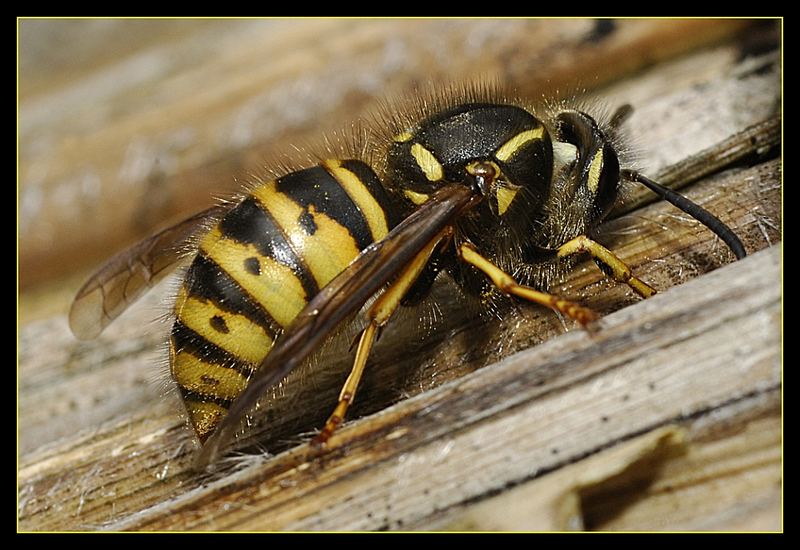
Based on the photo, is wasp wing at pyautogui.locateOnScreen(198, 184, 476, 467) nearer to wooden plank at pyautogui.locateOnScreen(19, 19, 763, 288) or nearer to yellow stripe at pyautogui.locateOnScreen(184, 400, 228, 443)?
yellow stripe at pyautogui.locateOnScreen(184, 400, 228, 443)

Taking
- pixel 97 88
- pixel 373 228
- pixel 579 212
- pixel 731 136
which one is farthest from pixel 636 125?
pixel 97 88

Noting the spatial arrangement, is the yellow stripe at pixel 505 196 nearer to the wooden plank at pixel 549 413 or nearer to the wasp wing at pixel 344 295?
the wasp wing at pixel 344 295

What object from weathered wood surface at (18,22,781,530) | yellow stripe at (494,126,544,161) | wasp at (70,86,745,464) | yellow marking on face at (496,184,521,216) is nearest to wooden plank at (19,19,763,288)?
weathered wood surface at (18,22,781,530)

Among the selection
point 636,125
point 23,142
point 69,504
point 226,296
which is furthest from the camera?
point 23,142

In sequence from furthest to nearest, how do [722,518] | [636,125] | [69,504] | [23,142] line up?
[23,142] → [636,125] → [69,504] → [722,518]

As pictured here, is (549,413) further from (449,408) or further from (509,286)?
(509,286)

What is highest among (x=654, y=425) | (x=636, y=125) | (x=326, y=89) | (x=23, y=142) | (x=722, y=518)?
(x=23, y=142)

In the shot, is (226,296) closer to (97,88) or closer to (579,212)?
(579,212)

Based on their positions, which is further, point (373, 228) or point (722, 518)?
point (373, 228)

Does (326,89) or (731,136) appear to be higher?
(326,89)
